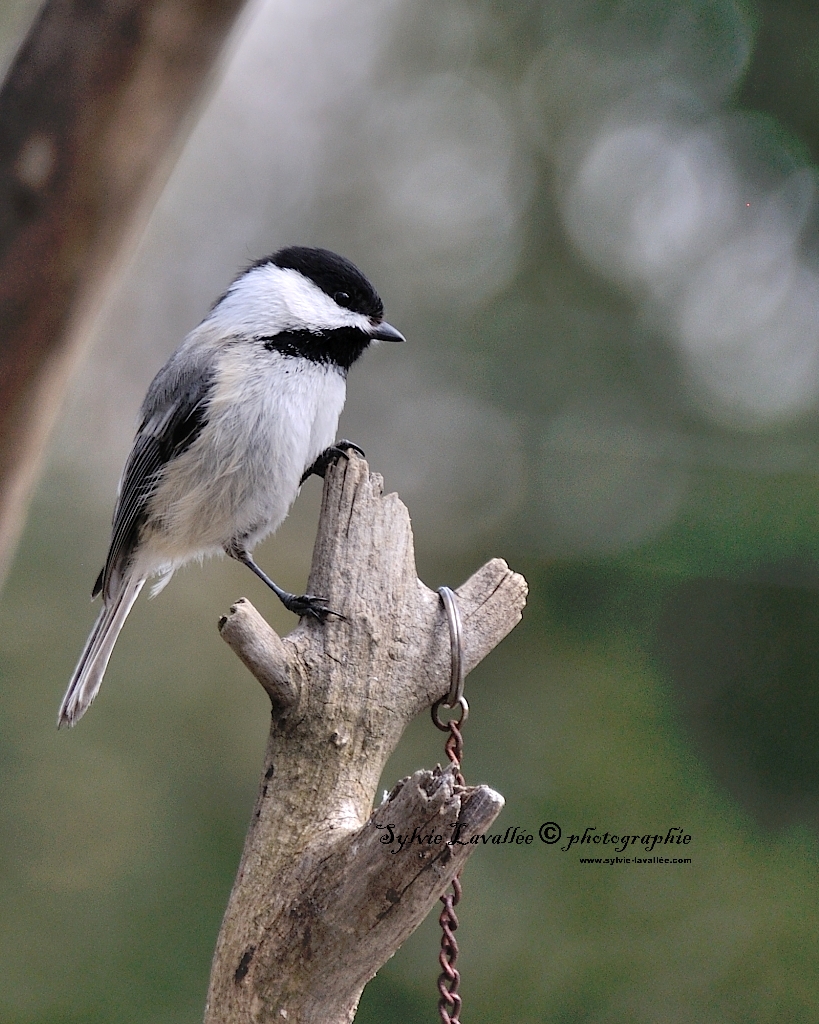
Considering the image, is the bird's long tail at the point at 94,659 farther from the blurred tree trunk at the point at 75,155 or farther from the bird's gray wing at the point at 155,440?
the blurred tree trunk at the point at 75,155

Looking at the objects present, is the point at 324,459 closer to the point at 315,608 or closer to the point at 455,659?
the point at 315,608

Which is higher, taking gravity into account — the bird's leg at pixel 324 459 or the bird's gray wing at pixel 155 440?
the bird's leg at pixel 324 459

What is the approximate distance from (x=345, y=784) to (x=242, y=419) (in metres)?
0.81

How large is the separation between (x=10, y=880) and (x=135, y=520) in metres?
1.72

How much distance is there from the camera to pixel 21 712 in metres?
3.48

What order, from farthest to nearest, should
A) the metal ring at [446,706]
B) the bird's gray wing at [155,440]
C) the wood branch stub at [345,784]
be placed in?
the bird's gray wing at [155,440], the metal ring at [446,706], the wood branch stub at [345,784]

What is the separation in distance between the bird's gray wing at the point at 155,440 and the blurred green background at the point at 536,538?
0.41m

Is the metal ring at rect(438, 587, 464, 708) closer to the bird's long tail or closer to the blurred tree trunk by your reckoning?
the blurred tree trunk

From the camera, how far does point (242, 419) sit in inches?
78.0

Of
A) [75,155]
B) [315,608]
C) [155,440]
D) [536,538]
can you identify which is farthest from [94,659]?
[536,538]

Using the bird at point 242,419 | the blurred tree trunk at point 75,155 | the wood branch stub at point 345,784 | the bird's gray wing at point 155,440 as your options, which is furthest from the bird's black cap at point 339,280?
the wood branch stub at point 345,784

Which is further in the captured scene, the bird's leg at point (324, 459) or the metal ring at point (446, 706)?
the bird's leg at point (324, 459)

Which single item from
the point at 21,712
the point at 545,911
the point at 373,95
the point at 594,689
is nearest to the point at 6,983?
the point at 21,712

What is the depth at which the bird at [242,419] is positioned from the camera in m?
1.99
